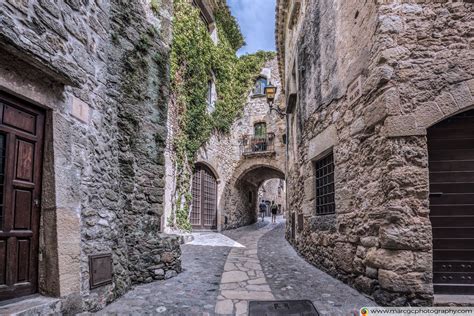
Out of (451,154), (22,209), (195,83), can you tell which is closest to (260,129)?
(195,83)

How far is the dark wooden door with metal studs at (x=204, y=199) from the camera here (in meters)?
10.5

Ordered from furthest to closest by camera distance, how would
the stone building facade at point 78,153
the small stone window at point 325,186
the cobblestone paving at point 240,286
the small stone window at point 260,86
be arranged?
the small stone window at point 260,86 < the small stone window at point 325,186 < the cobblestone paving at point 240,286 < the stone building facade at point 78,153

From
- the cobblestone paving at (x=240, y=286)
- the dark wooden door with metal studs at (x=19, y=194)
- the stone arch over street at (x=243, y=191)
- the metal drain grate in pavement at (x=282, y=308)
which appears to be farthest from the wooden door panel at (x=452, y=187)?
the stone arch over street at (x=243, y=191)

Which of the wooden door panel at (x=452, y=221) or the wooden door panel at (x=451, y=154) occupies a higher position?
the wooden door panel at (x=451, y=154)

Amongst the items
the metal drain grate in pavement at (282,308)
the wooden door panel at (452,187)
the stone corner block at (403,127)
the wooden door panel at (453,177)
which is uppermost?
the stone corner block at (403,127)

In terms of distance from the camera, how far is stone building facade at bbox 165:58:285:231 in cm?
1200

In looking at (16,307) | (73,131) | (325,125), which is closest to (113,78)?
(73,131)

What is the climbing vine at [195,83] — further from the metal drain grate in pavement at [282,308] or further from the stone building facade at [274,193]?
the stone building facade at [274,193]

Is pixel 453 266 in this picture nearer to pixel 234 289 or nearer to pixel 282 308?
pixel 282 308

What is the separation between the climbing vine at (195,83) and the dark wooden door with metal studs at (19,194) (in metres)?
5.93

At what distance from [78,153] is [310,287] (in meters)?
3.01

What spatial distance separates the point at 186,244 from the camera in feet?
25.0

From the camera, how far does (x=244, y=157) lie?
13.9 meters

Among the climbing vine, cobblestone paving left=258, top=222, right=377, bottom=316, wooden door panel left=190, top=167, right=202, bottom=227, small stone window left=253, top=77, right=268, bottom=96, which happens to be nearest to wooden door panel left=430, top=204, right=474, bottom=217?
cobblestone paving left=258, top=222, right=377, bottom=316
